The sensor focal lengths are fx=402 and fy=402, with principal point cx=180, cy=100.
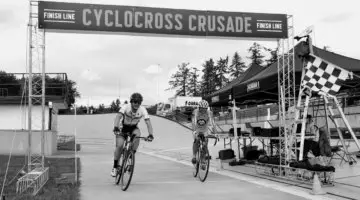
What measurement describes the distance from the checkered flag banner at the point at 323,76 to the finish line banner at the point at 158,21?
254 centimetres

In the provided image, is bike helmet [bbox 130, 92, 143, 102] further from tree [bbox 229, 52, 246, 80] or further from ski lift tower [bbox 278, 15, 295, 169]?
tree [bbox 229, 52, 246, 80]

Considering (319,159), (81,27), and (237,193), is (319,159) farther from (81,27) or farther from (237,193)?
(81,27)

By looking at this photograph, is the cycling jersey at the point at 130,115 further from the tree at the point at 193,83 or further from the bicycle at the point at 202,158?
the tree at the point at 193,83

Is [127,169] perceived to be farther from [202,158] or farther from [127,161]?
[202,158]

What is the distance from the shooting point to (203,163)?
874 centimetres

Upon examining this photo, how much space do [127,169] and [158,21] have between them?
439cm

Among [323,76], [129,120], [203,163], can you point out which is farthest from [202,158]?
[323,76]

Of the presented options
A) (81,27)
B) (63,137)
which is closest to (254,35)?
(81,27)

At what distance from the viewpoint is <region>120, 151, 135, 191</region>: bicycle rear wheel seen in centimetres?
730

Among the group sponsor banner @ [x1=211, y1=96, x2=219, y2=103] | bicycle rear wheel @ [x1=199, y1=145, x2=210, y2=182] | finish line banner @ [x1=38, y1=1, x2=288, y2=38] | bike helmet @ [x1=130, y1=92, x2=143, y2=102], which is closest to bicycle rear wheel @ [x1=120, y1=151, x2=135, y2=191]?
bike helmet @ [x1=130, y1=92, x2=143, y2=102]

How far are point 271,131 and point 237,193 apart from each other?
3.10 meters

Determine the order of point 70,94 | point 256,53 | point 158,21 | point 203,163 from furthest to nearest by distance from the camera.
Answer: point 256,53, point 70,94, point 158,21, point 203,163

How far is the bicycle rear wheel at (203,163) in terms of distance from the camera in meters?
8.51

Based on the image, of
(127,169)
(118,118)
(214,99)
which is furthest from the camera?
(214,99)
